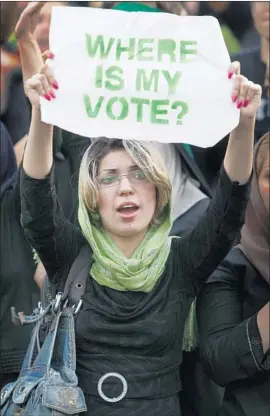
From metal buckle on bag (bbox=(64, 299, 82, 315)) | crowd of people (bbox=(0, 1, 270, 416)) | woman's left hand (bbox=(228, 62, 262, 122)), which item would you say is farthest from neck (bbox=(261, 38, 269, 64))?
metal buckle on bag (bbox=(64, 299, 82, 315))

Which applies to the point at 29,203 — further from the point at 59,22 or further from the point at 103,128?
the point at 59,22

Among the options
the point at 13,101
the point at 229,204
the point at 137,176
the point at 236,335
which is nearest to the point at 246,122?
the point at 229,204

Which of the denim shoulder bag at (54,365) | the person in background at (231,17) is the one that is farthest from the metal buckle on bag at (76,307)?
the person in background at (231,17)

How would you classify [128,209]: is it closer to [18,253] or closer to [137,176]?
[137,176]

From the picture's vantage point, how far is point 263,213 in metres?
2.47

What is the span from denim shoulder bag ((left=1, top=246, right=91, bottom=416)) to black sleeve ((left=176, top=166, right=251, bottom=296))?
0.91ft

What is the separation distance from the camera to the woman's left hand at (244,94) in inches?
90.0

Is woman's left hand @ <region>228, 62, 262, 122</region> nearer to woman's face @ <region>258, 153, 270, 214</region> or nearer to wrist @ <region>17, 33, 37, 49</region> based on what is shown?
woman's face @ <region>258, 153, 270, 214</region>

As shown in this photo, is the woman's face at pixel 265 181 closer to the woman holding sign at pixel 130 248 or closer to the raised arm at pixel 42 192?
the woman holding sign at pixel 130 248

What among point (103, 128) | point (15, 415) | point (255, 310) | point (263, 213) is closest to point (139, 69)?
point (103, 128)

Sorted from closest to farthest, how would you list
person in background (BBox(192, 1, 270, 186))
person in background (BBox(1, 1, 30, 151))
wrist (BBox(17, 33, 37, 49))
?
wrist (BBox(17, 33, 37, 49))
person in background (BBox(192, 1, 270, 186))
person in background (BBox(1, 1, 30, 151))

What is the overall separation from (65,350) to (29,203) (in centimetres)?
39

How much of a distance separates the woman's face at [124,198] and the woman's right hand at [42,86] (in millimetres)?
293

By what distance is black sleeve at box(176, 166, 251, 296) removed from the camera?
2.37 m
